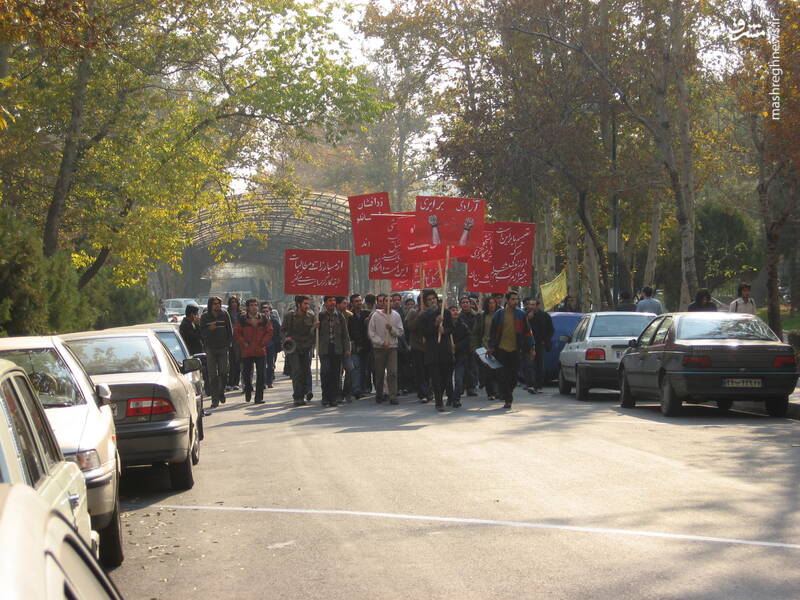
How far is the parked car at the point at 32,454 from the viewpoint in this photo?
368 centimetres

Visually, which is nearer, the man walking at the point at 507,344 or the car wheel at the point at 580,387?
the man walking at the point at 507,344

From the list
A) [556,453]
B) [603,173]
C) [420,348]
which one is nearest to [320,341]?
[420,348]

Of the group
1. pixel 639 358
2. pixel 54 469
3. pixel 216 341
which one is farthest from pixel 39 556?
pixel 216 341

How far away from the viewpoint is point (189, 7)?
1040 inches

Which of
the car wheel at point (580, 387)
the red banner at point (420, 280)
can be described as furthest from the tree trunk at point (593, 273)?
the car wheel at point (580, 387)

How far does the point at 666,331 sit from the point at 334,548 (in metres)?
10.2

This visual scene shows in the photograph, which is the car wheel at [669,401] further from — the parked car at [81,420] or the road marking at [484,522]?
the parked car at [81,420]

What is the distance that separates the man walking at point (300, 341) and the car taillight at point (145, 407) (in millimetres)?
10073

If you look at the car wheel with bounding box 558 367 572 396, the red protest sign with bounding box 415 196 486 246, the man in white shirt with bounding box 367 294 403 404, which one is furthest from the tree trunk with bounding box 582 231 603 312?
the man in white shirt with bounding box 367 294 403 404

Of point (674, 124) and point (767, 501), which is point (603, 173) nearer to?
point (674, 124)

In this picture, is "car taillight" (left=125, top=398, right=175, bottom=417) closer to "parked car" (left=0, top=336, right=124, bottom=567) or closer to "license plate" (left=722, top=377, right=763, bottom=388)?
"parked car" (left=0, top=336, right=124, bottom=567)

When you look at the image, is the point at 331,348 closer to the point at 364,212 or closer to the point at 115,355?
the point at 115,355

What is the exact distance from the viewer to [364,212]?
28766 mm

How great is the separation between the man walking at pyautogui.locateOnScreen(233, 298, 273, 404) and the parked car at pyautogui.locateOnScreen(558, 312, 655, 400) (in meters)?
5.33
